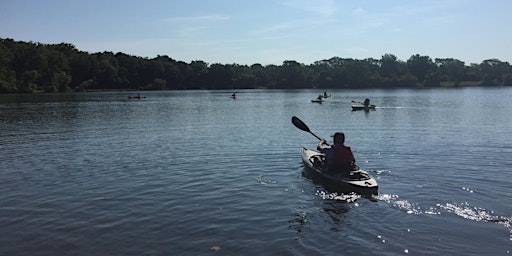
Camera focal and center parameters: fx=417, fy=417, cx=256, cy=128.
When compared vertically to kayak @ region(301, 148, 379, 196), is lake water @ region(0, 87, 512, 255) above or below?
below

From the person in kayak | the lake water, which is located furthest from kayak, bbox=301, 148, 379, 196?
the lake water

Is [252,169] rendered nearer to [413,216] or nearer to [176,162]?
[176,162]

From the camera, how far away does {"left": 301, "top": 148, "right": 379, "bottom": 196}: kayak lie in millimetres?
14344

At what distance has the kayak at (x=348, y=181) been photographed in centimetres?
1434

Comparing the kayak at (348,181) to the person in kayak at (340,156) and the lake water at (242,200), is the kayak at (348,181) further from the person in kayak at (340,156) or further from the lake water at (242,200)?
the lake water at (242,200)

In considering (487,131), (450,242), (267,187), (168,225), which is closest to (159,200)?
(168,225)

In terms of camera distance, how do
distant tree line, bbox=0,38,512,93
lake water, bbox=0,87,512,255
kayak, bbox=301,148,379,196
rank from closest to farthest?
1. lake water, bbox=0,87,512,255
2. kayak, bbox=301,148,379,196
3. distant tree line, bbox=0,38,512,93

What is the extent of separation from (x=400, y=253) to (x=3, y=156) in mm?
21260

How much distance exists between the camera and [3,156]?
22.5 meters

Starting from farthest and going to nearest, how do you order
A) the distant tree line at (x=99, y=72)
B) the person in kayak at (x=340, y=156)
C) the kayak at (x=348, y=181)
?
1. the distant tree line at (x=99, y=72)
2. the person in kayak at (x=340, y=156)
3. the kayak at (x=348, y=181)

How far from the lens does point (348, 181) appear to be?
14953 mm

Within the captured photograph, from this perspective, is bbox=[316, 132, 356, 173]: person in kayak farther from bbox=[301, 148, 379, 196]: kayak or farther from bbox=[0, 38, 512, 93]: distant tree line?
bbox=[0, 38, 512, 93]: distant tree line

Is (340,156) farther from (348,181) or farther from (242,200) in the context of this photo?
(242,200)

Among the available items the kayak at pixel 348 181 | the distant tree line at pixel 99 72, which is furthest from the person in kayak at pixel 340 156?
the distant tree line at pixel 99 72
